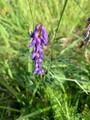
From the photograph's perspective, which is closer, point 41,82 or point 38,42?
point 38,42

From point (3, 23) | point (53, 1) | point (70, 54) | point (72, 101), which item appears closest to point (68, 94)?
point (72, 101)

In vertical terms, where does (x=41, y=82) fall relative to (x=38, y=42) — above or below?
below

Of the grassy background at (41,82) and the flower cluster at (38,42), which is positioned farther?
the grassy background at (41,82)

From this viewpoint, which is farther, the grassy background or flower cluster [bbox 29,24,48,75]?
the grassy background

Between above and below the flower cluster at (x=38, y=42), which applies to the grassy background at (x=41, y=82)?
below

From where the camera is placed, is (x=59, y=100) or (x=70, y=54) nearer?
(x=59, y=100)

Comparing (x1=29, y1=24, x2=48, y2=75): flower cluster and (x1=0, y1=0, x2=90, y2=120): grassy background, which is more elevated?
(x1=29, y1=24, x2=48, y2=75): flower cluster

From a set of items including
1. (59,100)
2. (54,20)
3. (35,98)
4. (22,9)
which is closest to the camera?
(59,100)

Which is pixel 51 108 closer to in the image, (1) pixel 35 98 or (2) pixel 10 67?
(1) pixel 35 98
